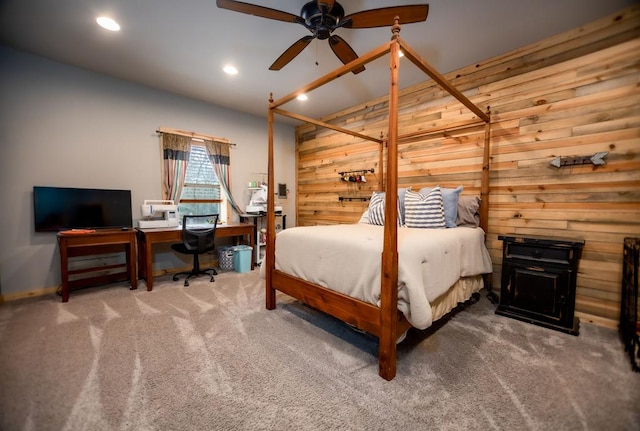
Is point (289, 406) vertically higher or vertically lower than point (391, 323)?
lower

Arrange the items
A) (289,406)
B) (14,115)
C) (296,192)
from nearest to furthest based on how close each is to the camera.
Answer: (289,406) → (14,115) → (296,192)

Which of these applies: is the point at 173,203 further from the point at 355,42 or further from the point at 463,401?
the point at 463,401

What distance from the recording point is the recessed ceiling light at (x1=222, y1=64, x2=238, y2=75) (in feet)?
9.89

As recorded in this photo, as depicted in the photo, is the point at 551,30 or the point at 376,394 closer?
the point at 376,394

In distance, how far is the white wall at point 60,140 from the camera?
272 centimetres

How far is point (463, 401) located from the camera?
1338 millimetres

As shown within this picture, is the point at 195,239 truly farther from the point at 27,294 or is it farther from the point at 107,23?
the point at 107,23

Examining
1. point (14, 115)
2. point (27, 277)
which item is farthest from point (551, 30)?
point (27, 277)

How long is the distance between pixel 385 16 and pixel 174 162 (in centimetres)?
329

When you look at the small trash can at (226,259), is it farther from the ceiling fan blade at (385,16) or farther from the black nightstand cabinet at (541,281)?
the black nightstand cabinet at (541,281)

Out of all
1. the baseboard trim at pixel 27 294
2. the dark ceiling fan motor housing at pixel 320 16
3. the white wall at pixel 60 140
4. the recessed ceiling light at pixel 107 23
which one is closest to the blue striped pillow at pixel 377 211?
the dark ceiling fan motor housing at pixel 320 16

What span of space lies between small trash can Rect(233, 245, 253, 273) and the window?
0.87 m

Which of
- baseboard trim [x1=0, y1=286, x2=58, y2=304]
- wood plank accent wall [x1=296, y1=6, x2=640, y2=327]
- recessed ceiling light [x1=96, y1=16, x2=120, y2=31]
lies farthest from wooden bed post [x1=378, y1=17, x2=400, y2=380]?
baseboard trim [x1=0, y1=286, x2=58, y2=304]

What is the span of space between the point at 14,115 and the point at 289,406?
3959mm
